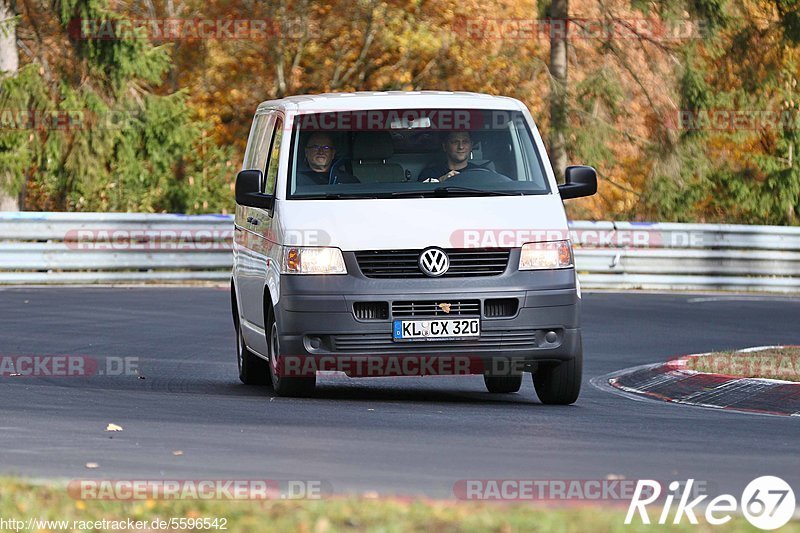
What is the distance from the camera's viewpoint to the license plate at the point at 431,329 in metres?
11.4

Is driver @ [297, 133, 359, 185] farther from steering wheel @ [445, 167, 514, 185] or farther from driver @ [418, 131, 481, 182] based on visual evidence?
steering wheel @ [445, 167, 514, 185]

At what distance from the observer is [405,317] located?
Answer: 37.3ft

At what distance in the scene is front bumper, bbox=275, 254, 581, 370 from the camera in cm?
1135

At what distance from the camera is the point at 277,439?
941cm

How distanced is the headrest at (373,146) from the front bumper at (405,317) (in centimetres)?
109

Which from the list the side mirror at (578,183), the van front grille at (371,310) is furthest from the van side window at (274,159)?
the side mirror at (578,183)

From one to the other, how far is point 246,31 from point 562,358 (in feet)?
111

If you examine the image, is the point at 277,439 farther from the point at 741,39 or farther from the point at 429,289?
the point at 741,39

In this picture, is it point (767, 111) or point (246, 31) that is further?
point (246, 31)

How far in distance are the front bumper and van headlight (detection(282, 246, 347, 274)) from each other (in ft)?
0.16

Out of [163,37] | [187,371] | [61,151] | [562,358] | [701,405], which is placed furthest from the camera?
[163,37]

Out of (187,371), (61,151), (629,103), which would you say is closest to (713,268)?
(629,103)
